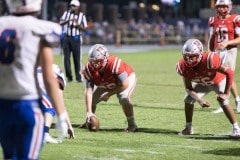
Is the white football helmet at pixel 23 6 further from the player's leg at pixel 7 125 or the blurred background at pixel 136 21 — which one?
the blurred background at pixel 136 21

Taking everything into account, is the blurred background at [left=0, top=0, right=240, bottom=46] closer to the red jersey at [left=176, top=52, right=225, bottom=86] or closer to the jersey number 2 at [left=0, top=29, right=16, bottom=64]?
the red jersey at [left=176, top=52, right=225, bottom=86]

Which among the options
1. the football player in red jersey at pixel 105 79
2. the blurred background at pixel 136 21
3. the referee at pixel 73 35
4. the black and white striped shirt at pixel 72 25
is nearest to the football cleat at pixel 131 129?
the football player in red jersey at pixel 105 79

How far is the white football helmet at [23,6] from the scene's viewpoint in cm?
388

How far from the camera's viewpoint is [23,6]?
3875 mm

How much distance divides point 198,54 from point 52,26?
3932mm

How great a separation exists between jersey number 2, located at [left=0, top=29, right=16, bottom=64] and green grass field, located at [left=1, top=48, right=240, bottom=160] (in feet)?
8.09

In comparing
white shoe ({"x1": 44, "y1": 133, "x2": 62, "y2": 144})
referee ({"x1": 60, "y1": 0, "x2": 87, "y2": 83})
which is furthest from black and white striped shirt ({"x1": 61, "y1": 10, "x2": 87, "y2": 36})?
white shoe ({"x1": 44, "y1": 133, "x2": 62, "y2": 144})

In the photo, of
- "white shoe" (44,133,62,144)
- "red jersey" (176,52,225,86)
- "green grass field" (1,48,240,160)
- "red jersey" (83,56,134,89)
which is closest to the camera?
"green grass field" (1,48,240,160)

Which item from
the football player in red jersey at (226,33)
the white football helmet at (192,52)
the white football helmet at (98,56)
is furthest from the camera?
the football player in red jersey at (226,33)

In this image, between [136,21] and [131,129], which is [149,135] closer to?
[131,129]

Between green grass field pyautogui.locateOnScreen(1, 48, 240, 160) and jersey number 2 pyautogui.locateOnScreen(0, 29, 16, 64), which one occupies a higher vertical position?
jersey number 2 pyautogui.locateOnScreen(0, 29, 16, 64)

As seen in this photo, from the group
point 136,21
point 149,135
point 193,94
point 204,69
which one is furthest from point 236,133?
point 136,21

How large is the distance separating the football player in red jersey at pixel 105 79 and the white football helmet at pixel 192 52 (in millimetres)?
876

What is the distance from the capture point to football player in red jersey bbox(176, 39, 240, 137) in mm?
A: 7531
